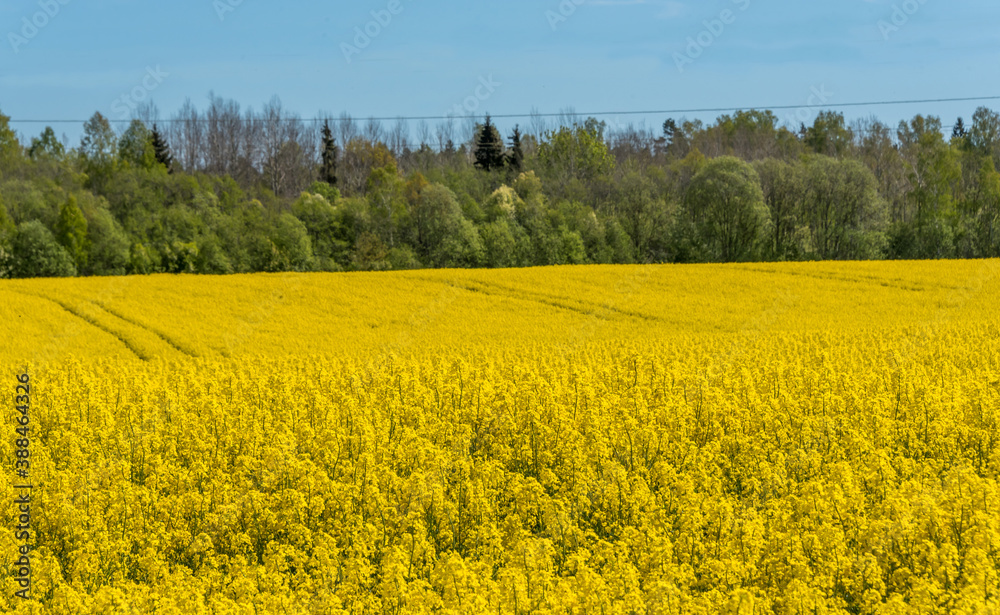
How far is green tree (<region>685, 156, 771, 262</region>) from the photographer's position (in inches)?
Result: 2960

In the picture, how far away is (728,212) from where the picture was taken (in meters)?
76.2

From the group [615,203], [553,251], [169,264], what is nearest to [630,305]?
[553,251]

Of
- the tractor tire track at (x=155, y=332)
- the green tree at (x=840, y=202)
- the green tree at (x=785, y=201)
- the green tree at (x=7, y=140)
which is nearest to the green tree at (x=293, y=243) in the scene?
the tractor tire track at (x=155, y=332)

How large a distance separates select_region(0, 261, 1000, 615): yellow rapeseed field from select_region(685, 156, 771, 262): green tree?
52.2 metres

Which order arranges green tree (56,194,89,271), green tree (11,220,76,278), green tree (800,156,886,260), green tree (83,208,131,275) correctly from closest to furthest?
green tree (11,220,76,278), green tree (56,194,89,271), green tree (83,208,131,275), green tree (800,156,886,260)

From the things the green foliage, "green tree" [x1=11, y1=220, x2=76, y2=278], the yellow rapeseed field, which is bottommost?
A: the yellow rapeseed field

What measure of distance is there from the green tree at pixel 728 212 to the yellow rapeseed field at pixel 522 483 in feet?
Answer: 171

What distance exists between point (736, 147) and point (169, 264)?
10817 cm

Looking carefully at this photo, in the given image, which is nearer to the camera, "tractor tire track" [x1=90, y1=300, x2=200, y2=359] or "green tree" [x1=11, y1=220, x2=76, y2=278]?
"tractor tire track" [x1=90, y1=300, x2=200, y2=359]

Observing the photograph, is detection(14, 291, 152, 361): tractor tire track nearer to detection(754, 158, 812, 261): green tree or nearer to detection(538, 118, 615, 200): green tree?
detection(754, 158, 812, 261): green tree

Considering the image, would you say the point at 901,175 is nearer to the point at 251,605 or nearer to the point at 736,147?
the point at 736,147

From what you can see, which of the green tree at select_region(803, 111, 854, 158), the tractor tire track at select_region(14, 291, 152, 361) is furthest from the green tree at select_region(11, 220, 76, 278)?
the green tree at select_region(803, 111, 854, 158)

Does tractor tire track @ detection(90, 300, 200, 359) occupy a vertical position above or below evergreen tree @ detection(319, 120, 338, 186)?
below

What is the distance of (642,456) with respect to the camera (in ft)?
43.4
